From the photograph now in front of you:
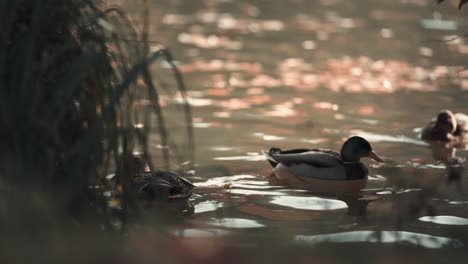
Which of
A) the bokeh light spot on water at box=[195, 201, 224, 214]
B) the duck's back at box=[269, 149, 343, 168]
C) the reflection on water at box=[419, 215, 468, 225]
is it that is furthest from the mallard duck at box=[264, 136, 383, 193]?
the reflection on water at box=[419, 215, 468, 225]

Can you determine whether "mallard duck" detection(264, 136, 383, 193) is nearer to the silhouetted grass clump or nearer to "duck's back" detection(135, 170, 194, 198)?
"duck's back" detection(135, 170, 194, 198)

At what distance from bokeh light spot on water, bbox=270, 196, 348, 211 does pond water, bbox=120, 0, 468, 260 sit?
0.02 meters

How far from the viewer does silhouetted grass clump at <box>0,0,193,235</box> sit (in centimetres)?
586

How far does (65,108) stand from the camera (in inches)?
235

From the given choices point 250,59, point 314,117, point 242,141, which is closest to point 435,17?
point 250,59

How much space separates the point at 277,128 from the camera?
42.6 ft

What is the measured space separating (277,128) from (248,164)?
2056mm

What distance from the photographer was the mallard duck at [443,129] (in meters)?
12.6

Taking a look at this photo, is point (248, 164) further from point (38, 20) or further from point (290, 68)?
point (290, 68)

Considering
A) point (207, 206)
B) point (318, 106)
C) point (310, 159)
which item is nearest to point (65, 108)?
point (207, 206)

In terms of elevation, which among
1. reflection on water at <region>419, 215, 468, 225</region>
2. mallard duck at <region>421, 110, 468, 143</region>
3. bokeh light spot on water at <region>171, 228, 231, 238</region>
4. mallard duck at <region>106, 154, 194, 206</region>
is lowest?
reflection on water at <region>419, 215, 468, 225</region>

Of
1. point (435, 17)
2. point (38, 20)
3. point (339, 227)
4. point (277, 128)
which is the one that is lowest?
point (339, 227)

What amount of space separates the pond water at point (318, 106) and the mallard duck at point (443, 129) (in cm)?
19

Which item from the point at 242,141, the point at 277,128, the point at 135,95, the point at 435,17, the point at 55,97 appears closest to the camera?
the point at 55,97
